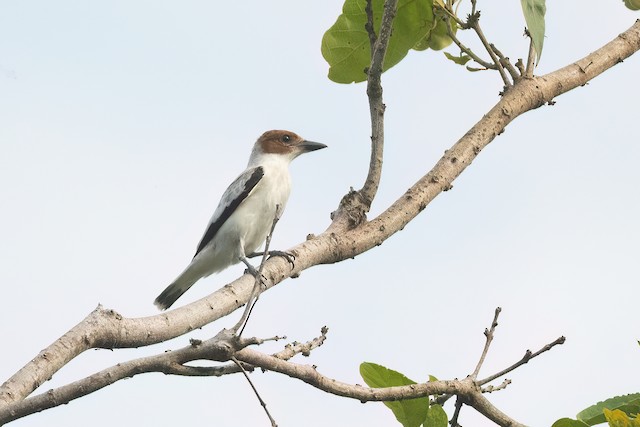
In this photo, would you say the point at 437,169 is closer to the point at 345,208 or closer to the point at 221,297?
the point at 345,208

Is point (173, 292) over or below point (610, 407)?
over

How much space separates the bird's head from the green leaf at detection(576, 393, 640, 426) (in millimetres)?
4721

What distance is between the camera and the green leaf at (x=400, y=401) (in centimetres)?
332

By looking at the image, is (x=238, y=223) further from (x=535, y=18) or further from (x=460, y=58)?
(x=535, y=18)

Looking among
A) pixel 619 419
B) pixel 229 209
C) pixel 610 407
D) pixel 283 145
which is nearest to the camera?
pixel 619 419

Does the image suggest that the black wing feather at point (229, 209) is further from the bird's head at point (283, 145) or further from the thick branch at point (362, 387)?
the thick branch at point (362, 387)

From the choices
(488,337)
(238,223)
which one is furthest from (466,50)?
(238,223)

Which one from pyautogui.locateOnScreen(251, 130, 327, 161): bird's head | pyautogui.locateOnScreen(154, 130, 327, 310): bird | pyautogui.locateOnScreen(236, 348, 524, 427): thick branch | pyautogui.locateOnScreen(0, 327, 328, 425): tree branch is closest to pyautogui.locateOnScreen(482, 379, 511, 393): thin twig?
pyautogui.locateOnScreen(236, 348, 524, 427): thick branch

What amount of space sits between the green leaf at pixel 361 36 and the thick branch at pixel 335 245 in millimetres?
549

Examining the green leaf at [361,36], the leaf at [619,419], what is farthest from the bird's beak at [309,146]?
the leaf at [619,419]

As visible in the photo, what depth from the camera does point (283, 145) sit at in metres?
7.69

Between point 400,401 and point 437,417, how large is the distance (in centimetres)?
16

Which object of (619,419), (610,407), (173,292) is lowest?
(619,419)

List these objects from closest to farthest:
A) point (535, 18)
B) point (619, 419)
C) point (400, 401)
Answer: point (619, 419)
point (400, 401)
point (535, 18)
